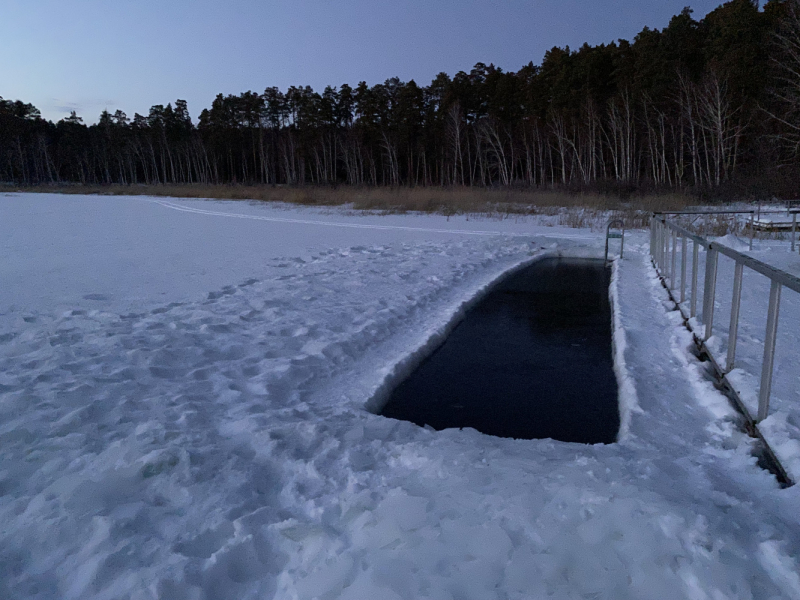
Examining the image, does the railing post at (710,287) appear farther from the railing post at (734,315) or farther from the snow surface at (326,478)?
the railing post at (734,315)

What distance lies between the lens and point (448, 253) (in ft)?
39.1

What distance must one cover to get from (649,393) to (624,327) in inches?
81.2

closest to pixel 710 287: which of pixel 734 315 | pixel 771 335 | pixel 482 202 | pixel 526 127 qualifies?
pixel 734 315

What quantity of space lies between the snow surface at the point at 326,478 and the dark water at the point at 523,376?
26 cm

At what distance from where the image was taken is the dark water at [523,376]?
4.25 meters

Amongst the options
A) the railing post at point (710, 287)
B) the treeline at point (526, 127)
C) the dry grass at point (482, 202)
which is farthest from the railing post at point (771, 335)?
the treeline at point (526, 127)

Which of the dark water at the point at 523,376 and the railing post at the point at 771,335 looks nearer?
the railing post at the point at 771,335

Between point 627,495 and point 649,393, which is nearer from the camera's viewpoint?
point 627,495

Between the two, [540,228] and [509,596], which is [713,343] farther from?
[540,228]

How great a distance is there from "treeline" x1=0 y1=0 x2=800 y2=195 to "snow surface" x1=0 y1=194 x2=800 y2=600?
27.2 metres

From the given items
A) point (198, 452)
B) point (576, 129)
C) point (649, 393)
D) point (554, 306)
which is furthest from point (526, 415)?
point (576, 129)

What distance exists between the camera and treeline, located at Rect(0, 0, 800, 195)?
3378 cm

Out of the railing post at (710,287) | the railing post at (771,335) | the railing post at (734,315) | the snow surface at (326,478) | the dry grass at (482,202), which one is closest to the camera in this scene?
the snow surface at (326,478)

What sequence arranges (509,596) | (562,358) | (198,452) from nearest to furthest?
(509,596) → (198,452) → (562,358)
